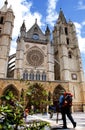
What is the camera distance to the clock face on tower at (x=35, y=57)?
92.1 feet

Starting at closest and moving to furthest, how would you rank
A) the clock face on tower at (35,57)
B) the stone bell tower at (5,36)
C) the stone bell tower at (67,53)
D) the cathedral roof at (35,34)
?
the stone bell tower at (5,36) < the clock face on tower at (35,57) < the stone bell tower at (67,53) < the cathedral roof at (35,34)

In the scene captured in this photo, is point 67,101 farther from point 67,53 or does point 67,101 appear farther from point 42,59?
point 67,53

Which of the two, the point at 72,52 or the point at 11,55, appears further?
the point at 72,52

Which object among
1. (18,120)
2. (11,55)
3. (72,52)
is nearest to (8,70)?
(11,55)

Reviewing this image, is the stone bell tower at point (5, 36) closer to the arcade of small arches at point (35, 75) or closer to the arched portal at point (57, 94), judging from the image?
the arcade of small arches at point (35, 75)

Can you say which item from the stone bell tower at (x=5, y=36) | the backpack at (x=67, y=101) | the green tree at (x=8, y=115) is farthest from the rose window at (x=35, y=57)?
the green tree at (x=8, y=115)

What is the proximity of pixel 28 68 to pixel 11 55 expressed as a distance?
4904 mm

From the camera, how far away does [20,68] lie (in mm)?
25734

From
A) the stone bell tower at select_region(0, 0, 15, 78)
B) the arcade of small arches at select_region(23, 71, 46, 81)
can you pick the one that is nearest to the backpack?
the stone bell tower at select_region(0, 0, 15, 78)

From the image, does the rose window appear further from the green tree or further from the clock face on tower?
the green tree

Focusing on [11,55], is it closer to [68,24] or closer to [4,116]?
[68,24]

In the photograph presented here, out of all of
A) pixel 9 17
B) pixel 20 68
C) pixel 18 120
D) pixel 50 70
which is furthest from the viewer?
pixel 9 17

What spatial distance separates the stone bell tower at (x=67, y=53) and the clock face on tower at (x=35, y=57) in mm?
4288

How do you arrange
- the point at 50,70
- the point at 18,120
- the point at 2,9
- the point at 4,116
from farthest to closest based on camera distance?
the point at 2,9 → the point at 50,70 → the point at 18,120 → the point at 4,116
